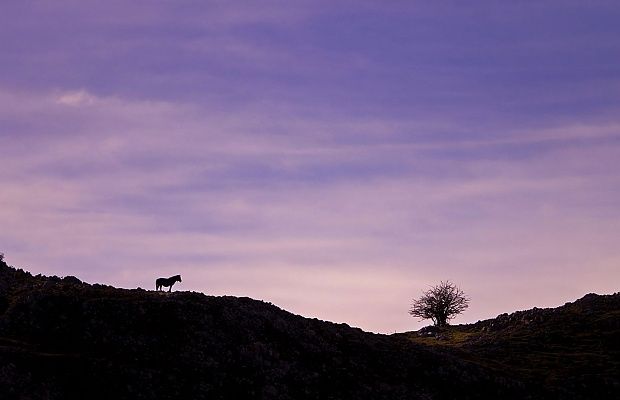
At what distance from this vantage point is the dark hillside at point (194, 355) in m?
60.1

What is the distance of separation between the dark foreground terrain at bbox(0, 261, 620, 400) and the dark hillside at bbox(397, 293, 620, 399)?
39 cm

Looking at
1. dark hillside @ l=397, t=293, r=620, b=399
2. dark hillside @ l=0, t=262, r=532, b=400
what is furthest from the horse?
dark hillside @ l=397, t=293, r=620, b=399

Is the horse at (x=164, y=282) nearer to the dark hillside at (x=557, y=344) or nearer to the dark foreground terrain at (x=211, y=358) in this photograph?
the dark foreground terrain at (x=211, y=358)

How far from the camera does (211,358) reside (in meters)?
66.4

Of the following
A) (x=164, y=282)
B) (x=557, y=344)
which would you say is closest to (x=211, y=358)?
(x=164, y=282)

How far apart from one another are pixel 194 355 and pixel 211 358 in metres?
1.51

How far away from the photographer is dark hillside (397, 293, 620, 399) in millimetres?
79062

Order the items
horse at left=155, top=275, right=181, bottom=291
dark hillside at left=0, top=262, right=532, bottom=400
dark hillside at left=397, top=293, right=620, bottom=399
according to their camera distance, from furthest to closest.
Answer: horse at left=155, top=275, right=181, bottom=291, dark hillside at left=397, top=293, right=620, bottom=399, dark hillside at left=0, top=262, right=532, bottom=400

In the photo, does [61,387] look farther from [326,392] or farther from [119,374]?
[326,392]

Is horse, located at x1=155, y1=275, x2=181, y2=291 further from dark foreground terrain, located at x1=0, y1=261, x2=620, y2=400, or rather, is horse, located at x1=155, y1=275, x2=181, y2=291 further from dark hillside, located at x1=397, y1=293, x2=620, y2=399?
dark hillside, located at x1=397, y1=293, x2=620, y2=399

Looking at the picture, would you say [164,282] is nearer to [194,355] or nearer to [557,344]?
[194,355]

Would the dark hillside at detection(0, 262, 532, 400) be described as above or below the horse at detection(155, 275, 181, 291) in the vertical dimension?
below

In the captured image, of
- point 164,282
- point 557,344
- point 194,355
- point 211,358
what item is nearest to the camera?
point 194,355

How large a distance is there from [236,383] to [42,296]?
21063 mm
